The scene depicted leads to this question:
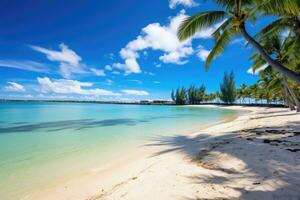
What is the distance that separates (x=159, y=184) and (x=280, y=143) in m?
4.62

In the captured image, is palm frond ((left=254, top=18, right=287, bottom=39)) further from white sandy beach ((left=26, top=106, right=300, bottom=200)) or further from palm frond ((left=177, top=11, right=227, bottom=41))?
white sandy beach ((left=26, top=106, right=300, bottom=200))

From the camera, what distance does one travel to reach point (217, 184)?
4090mm

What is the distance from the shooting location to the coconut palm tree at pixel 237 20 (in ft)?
18.8

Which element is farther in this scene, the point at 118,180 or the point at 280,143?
the point at 280,143

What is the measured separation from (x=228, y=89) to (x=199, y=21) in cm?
6436

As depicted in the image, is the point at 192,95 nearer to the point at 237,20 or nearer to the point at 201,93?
the point at 201,93

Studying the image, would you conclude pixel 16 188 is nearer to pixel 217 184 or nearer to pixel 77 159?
pixel 77 159

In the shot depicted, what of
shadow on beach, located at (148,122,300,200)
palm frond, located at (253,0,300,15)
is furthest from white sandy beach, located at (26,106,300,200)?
palm frond, located at (253,0,300,15)

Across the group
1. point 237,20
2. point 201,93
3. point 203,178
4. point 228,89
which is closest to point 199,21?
point 237,20

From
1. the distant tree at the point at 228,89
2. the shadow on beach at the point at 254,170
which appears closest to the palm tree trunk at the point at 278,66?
the shadow on beach at the point at 254,170

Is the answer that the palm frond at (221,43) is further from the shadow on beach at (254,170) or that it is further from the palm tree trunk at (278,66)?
the shadow on beach at (254,170)

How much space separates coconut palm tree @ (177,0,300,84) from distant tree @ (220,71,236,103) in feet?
202

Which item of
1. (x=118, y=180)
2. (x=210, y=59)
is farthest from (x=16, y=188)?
(x=210, y=59)

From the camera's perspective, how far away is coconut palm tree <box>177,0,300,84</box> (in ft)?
18.8
